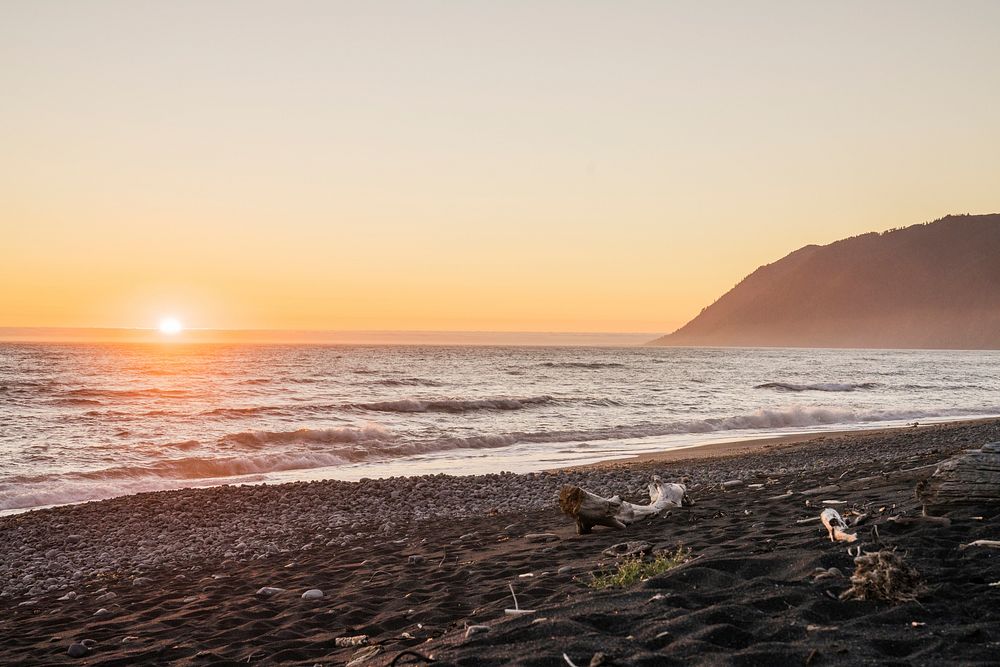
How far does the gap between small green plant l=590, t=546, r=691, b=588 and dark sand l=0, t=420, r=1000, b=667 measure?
0.63ft

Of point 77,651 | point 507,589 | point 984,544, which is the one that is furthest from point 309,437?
point 984,544

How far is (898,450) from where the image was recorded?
17.3m

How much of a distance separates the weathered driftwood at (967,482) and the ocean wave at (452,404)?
30.8 meters

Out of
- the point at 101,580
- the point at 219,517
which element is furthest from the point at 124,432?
the point at 101,580

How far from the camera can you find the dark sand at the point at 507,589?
14.0 ft

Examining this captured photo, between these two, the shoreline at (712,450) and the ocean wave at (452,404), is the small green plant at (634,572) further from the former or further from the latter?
the ocean wave at (452,404)

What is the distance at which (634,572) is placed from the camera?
19.1 feet

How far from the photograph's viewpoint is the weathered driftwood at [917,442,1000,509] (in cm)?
674

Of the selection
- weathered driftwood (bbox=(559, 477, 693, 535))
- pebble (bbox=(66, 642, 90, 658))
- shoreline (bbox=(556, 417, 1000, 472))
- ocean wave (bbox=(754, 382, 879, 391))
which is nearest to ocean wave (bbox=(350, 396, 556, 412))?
shoreline (bbox=(556, 417, 1000, 472))

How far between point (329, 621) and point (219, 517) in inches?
300

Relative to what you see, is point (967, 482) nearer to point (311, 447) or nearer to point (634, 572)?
point (634, 572)

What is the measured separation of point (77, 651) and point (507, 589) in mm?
3545

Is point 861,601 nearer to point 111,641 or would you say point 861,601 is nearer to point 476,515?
point 111,641

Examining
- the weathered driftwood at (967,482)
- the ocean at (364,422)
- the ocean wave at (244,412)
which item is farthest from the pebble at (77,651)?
the ocean wave at (244,412)
